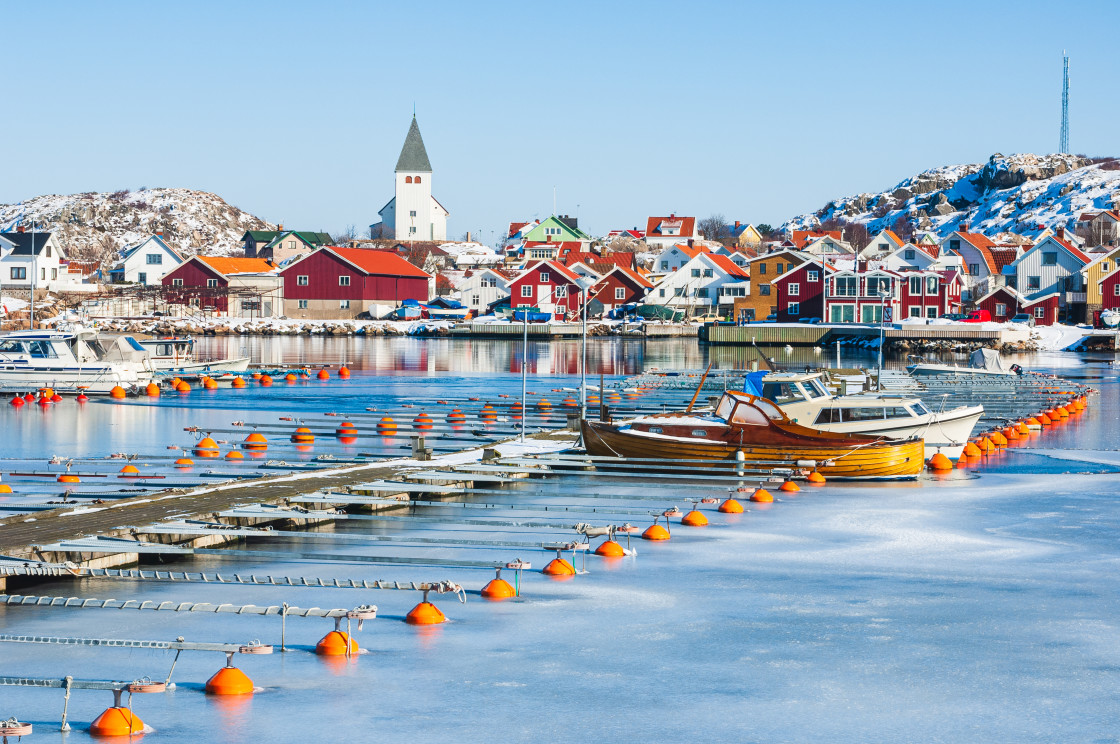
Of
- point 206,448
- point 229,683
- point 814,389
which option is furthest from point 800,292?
point 229,683

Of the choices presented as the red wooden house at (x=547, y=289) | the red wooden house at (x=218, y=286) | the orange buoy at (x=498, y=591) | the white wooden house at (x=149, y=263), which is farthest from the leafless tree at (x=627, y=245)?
the orange buoy at (x=498, y=591)

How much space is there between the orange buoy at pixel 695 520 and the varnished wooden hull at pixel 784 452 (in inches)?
225

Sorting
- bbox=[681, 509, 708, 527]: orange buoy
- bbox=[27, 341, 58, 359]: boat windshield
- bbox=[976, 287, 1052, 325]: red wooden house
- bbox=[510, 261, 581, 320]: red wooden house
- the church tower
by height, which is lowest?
Answer: bbox=[681, 509, 708, 527]: orange buoy

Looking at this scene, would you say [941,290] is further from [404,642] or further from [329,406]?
[404,642]

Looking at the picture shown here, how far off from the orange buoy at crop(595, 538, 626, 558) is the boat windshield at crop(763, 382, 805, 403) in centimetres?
1164

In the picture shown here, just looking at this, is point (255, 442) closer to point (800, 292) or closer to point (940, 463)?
point (940, 463)

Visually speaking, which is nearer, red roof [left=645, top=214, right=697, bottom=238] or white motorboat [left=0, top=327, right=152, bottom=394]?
white motorboat [left=0, top=327, right=152, bottom=394]

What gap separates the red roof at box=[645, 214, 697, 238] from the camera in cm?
18900

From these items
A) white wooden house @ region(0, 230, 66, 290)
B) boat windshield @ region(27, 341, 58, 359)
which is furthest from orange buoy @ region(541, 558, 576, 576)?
white wooden house @ region(0, 230, 66, 290)

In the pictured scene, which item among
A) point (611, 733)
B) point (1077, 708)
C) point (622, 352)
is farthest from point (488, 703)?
point (622, 352)

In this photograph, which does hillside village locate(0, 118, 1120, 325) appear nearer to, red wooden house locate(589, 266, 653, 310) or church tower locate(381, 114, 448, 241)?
red wooden house locate(589, 266, 653, 310)

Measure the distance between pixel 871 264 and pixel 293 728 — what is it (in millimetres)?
93377

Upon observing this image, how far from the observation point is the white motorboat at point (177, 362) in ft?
177

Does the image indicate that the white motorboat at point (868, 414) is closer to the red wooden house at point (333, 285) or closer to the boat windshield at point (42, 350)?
the boat windshield at point (42, 350)
